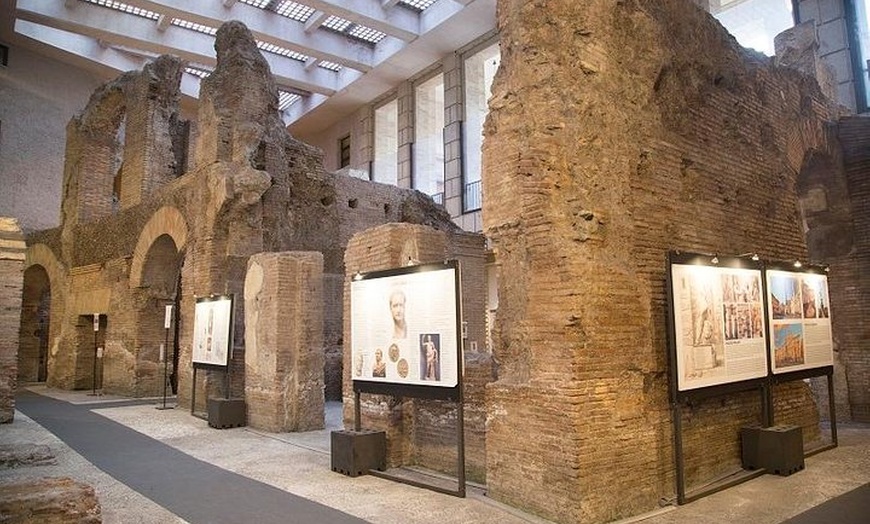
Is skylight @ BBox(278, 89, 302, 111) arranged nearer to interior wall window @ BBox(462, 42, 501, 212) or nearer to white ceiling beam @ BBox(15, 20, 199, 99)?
white ceiling beam @ BBox(15, 20, 199, 99)

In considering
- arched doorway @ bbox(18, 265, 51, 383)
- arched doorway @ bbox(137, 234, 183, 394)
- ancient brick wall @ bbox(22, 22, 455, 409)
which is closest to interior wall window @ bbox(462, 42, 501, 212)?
ancient brick wall @ bbox(22, 22, 455, 409)

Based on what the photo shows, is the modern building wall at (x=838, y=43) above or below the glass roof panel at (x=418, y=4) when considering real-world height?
below

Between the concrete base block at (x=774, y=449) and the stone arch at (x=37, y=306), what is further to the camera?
the stone arch at (x=37, y=306)

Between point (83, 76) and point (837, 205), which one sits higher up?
point (83, 76)

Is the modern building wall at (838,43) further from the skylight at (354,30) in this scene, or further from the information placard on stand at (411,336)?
the skylight at (354,30)

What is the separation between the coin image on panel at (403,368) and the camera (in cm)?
569

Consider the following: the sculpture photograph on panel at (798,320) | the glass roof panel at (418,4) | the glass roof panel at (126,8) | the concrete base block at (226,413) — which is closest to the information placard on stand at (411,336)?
the sculpture photograph on panel at (798,320)

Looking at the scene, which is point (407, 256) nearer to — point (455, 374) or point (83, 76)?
point (455, 374)

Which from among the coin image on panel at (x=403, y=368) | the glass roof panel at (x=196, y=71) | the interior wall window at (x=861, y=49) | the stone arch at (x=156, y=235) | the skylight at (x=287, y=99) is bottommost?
the coin image on panel at (x=403, y=368)

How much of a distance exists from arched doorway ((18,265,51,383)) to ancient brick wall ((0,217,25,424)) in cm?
812

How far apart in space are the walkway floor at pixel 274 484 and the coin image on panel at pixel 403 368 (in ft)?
3.26

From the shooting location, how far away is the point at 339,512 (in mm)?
4820

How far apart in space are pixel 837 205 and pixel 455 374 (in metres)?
7.59

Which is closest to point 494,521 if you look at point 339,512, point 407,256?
point 339,512
